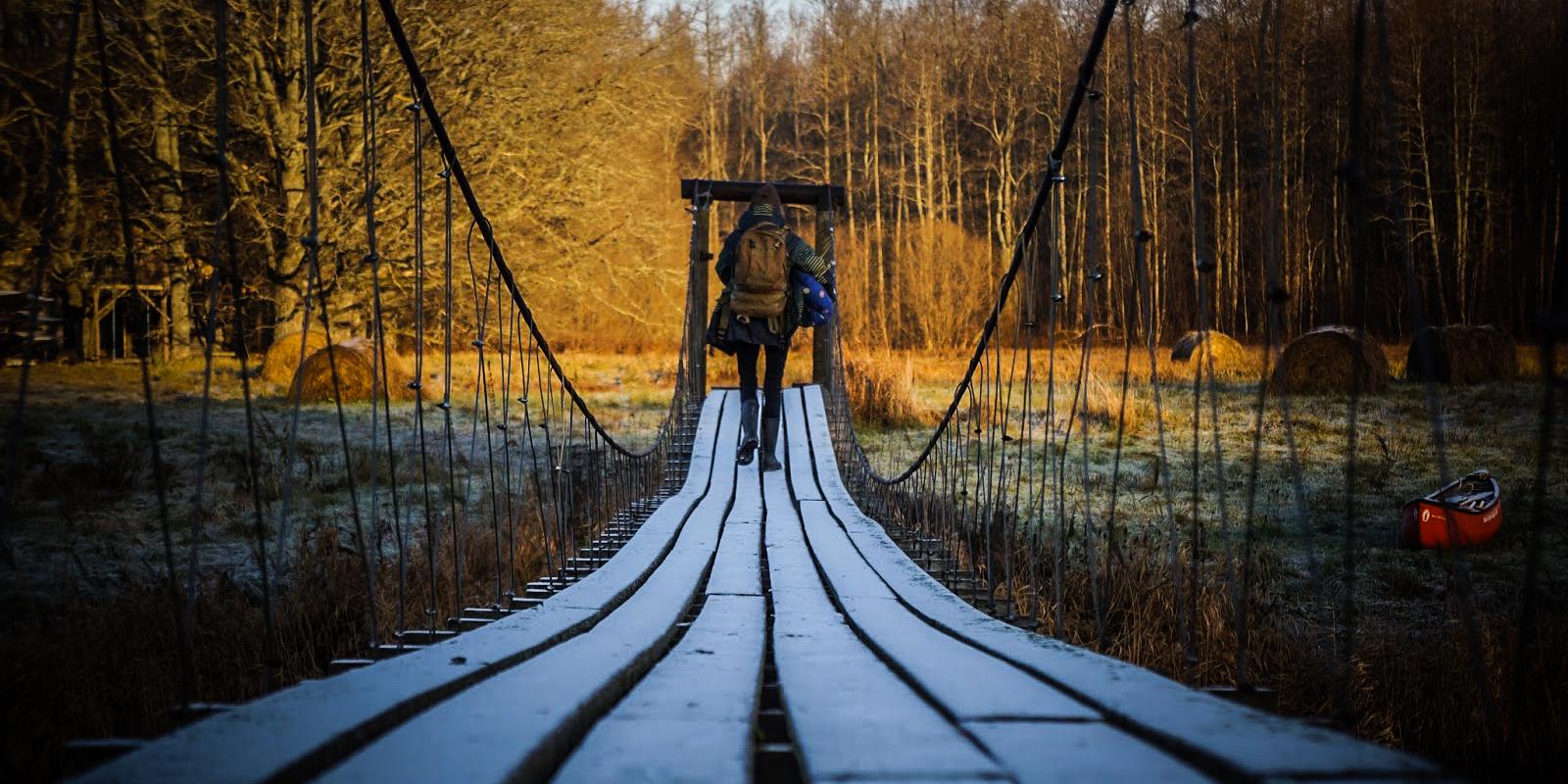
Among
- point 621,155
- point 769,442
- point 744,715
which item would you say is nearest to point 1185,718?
point 744,715

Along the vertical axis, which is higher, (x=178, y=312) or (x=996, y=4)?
(x=996, y=4)

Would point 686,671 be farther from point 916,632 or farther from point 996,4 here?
point 996,4

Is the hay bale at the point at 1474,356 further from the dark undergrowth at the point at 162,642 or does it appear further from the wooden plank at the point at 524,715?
the wooden plank at the point at 524,715

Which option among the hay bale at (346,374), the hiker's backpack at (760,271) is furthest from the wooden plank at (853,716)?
the hay bale at (346,374)

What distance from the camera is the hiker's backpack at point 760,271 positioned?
6.12 meters

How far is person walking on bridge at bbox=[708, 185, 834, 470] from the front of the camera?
6.13 metres

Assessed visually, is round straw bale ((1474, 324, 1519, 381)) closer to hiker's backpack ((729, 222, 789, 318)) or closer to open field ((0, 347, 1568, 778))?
open field ((0, 347, 1568, 778))

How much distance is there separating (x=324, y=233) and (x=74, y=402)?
2987 millimetres

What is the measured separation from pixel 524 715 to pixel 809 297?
4966 mm

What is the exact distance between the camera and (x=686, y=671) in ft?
6.32

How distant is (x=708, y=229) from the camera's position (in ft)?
31.3

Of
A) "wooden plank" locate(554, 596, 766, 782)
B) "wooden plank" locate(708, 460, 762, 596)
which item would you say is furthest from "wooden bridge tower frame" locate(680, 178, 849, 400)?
"wooden plank" locate(554, 596, 766, 782)

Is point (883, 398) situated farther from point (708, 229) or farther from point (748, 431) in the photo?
point (748, 431)

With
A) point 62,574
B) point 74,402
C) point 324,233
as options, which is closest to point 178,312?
point 324,233
